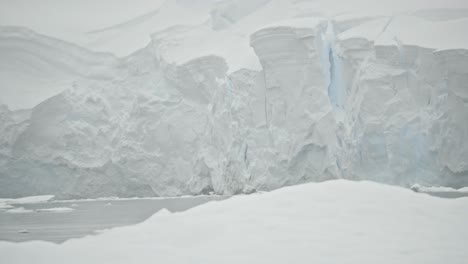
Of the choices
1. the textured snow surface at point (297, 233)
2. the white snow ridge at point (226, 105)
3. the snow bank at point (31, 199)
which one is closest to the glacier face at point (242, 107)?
the white snow ridge at point (226, 105)

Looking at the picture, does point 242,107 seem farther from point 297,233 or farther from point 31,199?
point 297,233

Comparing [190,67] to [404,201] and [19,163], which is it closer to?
[19,163]

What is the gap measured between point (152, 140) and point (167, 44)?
476 centimetres

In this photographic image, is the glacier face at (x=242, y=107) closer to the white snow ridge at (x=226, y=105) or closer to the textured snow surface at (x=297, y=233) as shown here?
the white snow ridge at (x=226, y=105)

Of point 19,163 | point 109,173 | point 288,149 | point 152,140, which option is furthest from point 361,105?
point 19,163

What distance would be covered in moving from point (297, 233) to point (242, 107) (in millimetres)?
19912

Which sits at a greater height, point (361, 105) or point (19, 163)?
point (361, 105)

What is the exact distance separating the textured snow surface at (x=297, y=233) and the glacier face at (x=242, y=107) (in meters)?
17.9

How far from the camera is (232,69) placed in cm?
2530

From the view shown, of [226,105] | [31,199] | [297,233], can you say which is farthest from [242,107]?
[297,233]

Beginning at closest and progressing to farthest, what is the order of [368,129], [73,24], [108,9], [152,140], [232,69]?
[368,129], [232,69], [152,140], [73,24], [108,9]

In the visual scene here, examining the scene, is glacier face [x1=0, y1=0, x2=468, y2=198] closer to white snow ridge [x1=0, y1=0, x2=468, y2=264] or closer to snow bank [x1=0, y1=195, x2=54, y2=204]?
white snow ridge [x1=0, y1=0, x2=468, y2=264]

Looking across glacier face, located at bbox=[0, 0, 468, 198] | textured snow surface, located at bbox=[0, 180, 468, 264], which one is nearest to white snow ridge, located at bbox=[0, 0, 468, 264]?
glacier face, located at bbox=[0, 0, 468, 198]

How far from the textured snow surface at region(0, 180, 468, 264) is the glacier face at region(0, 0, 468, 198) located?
17.9 m
